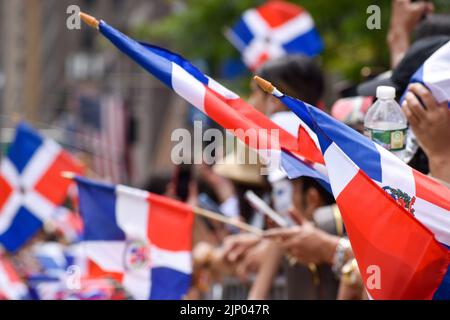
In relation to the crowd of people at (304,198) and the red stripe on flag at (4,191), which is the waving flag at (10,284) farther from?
the red stripe on flag at (4,191)

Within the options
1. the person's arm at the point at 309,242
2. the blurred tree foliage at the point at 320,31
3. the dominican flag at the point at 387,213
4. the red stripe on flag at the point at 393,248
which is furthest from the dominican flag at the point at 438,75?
the blurred tree foliage at the point at 320,31

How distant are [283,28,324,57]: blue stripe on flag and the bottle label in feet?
16.5

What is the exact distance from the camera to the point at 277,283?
20.7 ft

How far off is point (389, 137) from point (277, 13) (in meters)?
5.78

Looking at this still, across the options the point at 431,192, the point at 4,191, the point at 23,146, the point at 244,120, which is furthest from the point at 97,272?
the point at 23,146

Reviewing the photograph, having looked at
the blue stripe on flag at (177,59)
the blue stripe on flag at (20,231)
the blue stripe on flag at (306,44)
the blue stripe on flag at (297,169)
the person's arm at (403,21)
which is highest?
the blue stripe on flag at (306,44)

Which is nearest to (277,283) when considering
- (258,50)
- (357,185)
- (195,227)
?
(195,227)

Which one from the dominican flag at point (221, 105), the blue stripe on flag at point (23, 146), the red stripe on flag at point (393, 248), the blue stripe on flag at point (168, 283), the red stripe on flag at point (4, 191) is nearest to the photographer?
the red stripe on flag at point (393, 248)

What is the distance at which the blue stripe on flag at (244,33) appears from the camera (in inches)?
396

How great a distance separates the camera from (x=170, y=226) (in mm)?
6078

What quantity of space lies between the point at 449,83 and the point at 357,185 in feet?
2.10

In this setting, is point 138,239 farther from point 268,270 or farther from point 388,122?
point 388,122

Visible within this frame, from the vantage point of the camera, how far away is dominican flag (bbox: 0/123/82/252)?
871 centimetres
